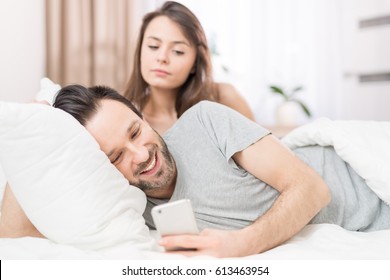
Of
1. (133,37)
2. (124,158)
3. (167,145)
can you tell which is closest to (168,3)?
(133,37)

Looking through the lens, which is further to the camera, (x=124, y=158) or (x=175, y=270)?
(x=124, y=158)

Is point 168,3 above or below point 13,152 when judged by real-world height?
above

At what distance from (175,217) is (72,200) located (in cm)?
25

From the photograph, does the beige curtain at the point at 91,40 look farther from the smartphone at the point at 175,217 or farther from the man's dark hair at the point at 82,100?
the smartphone at the point at 175,217

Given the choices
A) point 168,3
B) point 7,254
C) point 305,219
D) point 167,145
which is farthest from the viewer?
point 168,3

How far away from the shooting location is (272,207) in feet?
3.56

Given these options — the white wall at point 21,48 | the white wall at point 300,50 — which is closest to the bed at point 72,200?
the white wall at point 21,48

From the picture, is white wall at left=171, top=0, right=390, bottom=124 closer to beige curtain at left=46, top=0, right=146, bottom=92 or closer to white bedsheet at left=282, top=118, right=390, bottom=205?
beige curtain at left=46, top=0, right=146, bottom=92

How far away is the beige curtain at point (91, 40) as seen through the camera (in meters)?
2.81

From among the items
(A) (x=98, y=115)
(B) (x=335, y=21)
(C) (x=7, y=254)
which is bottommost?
(C) (x=7, y=254)

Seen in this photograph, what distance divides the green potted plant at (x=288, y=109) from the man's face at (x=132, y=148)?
1.79 m

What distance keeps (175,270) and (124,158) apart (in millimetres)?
385

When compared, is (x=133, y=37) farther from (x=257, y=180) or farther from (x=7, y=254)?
(x=7, y=254)

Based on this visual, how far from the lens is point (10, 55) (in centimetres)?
254
